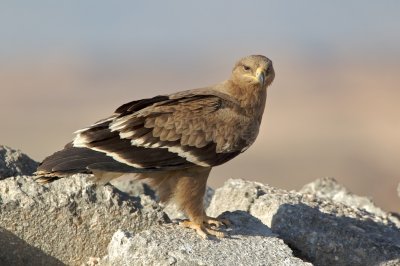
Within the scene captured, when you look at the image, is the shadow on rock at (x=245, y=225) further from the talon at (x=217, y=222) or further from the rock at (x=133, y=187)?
the rock at (x=133, y=187)

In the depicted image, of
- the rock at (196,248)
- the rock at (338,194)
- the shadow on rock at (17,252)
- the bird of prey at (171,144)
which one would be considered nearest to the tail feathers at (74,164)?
the bird of prey at (171,144)

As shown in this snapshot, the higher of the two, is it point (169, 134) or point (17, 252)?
point (169, 134)

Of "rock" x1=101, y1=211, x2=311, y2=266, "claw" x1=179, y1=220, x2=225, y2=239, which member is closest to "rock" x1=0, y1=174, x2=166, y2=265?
"rock" x1=101, y1=211, x2=311, y2=266

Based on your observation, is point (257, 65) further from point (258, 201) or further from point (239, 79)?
point (258, 201)

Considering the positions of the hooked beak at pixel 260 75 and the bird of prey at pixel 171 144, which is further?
the hooked beak at pixel 260 75

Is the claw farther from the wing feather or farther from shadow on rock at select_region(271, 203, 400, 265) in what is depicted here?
shadow on rock at select_region(271, 203, 400, 265)

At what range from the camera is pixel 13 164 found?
28.9 feet

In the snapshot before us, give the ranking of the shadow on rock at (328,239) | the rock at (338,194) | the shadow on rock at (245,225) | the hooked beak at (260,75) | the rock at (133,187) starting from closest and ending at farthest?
1. the shadow on rock at (245,225)
2. the shadow on rock at (328,239)
3. the hooked beak at (260,75)
4. the rock at (133,187)
5. the rock at (338,194)

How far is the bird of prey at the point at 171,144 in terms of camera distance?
8.37 metres

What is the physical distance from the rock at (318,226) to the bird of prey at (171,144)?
2.31 ft

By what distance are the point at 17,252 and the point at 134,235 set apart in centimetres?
81

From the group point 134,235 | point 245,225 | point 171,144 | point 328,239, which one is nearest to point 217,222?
point 245,225

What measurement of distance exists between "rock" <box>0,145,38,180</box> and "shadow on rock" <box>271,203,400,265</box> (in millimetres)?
2054

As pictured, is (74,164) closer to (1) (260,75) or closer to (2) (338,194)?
(1) (260,75)
